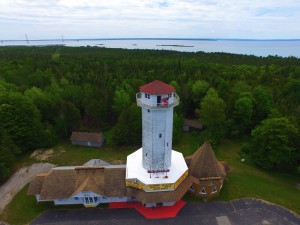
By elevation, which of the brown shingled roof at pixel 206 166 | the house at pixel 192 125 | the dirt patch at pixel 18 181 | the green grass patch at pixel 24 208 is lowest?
the dirt patch at pixel 18 181

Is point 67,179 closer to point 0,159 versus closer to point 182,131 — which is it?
point 0,159

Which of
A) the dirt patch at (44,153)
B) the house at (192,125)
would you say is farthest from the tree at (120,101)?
the dirt patch at (44,153)

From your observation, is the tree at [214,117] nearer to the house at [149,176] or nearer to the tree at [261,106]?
the tree at [261,106]

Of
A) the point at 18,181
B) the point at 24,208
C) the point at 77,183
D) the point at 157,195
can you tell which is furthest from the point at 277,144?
the point at 18,181

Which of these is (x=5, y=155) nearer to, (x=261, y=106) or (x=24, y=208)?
(x=24, y=208)

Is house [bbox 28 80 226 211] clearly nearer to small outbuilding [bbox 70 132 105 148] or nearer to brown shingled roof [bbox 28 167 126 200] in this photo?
brown shingled roof [bbox 28 167 126 200]

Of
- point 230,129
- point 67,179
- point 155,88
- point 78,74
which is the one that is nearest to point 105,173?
point 67,179
